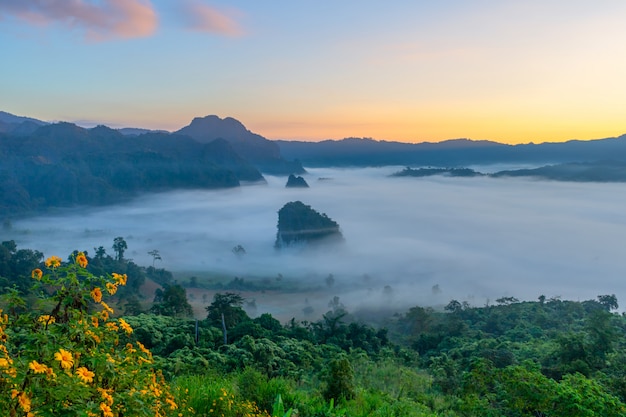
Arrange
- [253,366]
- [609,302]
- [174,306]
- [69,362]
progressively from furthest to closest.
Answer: [609,302]
[174,306]
[253,366]
[69,362]

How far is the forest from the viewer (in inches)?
121

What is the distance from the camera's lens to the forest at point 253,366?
10.1ft

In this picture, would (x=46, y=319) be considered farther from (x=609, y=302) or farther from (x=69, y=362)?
(x=609, y=302)

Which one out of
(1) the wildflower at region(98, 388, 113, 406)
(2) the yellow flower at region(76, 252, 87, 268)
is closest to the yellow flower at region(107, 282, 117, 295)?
(2) the yellow flower at region(76, 252, 87, 268)

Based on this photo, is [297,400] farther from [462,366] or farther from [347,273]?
[347,273]

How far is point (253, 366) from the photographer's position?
14.4 m

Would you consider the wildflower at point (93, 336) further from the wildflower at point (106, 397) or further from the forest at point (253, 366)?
the wildflower at point (106, 397)

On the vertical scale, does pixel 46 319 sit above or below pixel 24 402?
above

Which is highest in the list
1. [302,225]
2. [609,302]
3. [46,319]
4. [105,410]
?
[46,319]

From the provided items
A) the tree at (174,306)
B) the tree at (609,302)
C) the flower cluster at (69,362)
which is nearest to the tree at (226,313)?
the tree at (174,306)

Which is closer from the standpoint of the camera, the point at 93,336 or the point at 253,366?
the point at 93,336

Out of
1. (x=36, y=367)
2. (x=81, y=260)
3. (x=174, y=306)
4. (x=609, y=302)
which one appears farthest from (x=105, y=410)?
(x=609, y=302)

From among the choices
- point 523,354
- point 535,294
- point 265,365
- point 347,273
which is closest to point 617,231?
point 535,294

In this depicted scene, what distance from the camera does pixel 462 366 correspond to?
19.3 meters
